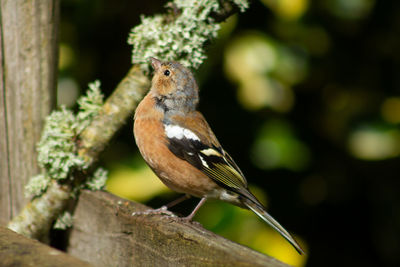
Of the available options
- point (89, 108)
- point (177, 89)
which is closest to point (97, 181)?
point (89, 108)

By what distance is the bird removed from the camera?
2.77 m

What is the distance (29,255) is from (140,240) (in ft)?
2.04

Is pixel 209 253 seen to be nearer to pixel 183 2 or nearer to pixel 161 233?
pixel 161 233

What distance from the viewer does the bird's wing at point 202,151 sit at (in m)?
2.81

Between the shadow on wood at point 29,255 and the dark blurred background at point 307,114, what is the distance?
1.62 meters

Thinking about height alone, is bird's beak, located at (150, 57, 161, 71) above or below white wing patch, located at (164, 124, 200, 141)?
above

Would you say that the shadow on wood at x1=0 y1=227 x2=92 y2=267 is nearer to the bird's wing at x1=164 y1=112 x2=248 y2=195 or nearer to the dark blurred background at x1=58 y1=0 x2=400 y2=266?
the bird's wing at x1=164 y1=112 x2=248 y2=195

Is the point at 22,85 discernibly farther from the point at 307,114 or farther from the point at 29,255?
the point at 307,114

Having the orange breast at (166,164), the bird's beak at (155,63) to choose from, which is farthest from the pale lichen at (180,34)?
the orange breast at (166,164)

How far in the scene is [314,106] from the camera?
12.1 ft

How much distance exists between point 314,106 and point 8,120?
221 cm

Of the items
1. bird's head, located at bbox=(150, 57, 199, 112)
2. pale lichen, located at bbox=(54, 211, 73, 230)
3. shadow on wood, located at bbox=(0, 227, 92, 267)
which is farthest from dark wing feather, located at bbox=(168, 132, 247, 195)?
shadow on wood, located at bbox=(0, 227, 92, 267)

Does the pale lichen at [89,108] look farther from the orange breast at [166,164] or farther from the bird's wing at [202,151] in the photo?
the bird's wing at [202,151]

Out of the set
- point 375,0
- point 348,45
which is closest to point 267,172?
point 348,45
